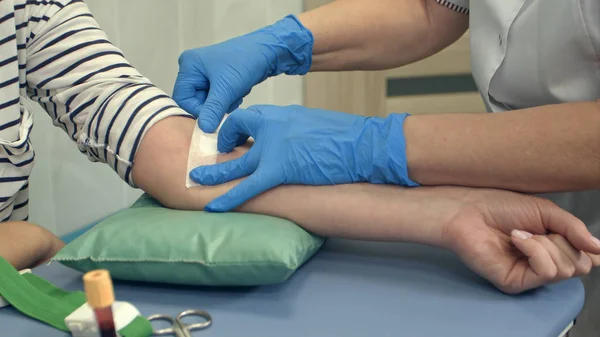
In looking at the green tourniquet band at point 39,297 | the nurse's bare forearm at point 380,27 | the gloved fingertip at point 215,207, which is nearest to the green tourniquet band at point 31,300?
the green tourniquet band at point 39,297

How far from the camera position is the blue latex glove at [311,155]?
78cm

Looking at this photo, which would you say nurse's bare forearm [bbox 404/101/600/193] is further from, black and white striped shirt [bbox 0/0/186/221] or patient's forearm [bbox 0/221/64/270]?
patient's forearm [bbox 0/221/64/270]

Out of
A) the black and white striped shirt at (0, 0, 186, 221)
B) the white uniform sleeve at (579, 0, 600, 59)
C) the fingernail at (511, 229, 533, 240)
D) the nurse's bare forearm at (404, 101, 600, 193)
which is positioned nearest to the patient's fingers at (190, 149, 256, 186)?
the black and white striped shirt at (0, 0, 186, 221)

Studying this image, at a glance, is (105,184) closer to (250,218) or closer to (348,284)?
(250,218)

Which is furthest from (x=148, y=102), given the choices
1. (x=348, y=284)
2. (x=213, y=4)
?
(x=213, y=4)

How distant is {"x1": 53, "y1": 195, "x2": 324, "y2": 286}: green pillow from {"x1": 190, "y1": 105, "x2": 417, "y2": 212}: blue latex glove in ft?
0.23

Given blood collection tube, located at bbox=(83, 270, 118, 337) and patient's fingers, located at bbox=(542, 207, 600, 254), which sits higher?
blood collection tube, located at bbox=(83, 270, 118, 337)

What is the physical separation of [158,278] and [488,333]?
0.40m

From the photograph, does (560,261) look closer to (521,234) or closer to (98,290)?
(521,234)

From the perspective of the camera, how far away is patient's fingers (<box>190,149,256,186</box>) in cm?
84

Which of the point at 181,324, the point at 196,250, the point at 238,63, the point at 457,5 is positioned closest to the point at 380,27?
the point at 457,5

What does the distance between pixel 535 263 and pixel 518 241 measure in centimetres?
4

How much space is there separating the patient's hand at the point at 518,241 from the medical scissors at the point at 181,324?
12.8 inches

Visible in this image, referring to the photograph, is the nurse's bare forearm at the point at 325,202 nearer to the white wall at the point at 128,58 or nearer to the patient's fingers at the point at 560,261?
the patient's fingers at the point at 560,261
